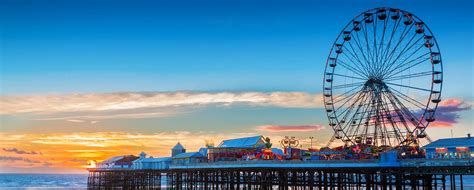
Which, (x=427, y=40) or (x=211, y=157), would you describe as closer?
(x=427, y=40)

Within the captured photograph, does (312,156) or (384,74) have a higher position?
(384,74)

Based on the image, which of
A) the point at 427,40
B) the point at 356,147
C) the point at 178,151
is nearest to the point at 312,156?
the point at 356,147

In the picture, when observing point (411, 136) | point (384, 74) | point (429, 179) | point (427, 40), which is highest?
point (427, 40)

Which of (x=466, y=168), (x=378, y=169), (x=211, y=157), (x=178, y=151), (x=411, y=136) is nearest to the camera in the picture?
(x=466, y=168)

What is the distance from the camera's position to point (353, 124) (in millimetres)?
52812

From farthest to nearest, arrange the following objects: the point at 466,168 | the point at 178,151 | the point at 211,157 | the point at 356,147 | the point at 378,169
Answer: the point at 178,151
the point at 211,157
the point at 356,147
the point at 378,169
the point at 466,168

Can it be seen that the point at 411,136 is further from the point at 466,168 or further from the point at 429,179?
the point at 466,168

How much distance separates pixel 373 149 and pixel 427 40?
11440mm

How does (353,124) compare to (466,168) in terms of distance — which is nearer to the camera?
(466,168)

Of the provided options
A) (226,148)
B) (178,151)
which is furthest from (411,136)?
(178,151)

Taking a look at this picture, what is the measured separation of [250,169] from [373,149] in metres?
12.7

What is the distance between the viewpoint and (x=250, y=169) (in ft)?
180

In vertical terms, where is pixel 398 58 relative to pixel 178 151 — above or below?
above

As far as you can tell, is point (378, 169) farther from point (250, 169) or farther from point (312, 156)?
point (250, 169)
